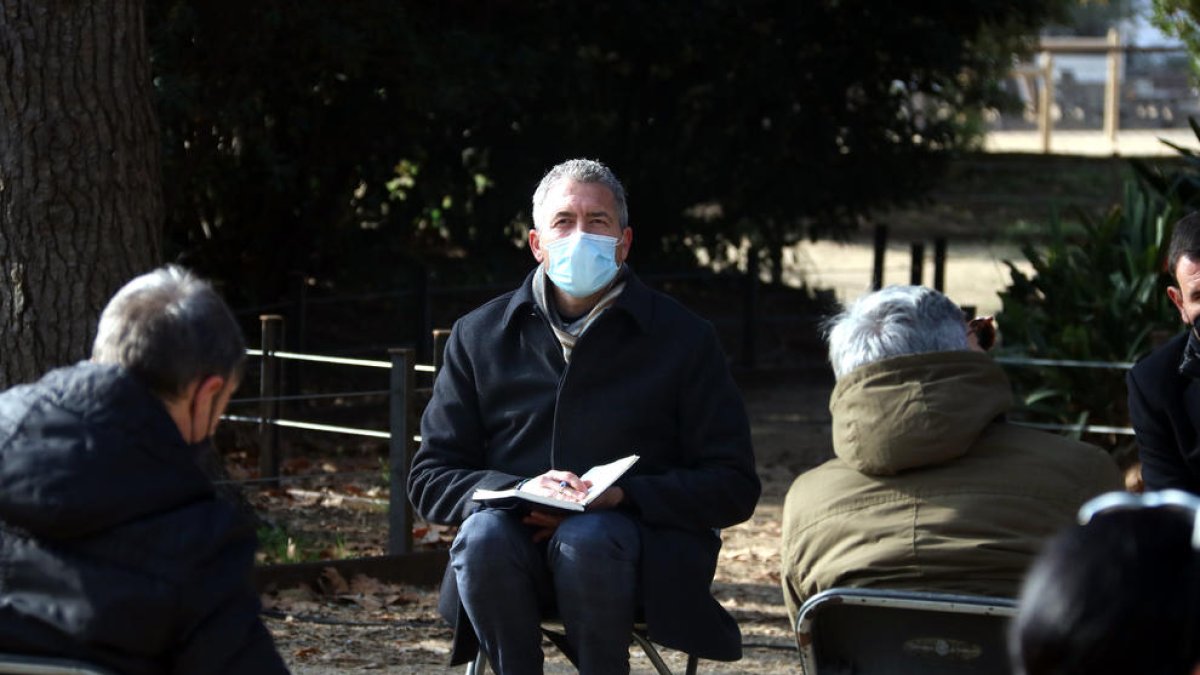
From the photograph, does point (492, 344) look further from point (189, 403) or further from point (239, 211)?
point (239, 211)

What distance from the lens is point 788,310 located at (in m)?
13.9

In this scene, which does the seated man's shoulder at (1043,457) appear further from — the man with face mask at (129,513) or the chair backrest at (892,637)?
the man with face mask at (129,513)

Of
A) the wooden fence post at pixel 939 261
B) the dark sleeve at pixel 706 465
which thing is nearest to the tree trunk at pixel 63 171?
the dark sleeve at pixel 706 465

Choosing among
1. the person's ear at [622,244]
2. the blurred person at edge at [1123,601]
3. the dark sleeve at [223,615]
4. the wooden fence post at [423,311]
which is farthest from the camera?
the wooden fence post at [423,311]

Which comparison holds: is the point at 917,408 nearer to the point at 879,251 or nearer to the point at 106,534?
the point at 106,534

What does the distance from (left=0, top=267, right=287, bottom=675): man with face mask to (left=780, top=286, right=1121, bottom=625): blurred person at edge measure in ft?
3.89

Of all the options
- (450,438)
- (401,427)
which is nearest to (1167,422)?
(450,438)

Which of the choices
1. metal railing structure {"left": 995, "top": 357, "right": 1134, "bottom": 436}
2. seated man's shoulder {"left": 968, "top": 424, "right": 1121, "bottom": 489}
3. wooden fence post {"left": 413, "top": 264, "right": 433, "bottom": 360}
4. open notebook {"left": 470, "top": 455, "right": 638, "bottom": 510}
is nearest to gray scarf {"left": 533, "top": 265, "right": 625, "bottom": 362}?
open notebook {"left": 470, "top": 455, "right": 638, "bottom": 510}

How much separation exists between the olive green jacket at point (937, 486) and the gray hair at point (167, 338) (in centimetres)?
123

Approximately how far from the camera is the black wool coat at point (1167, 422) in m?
4.04

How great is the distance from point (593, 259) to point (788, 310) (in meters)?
9.95

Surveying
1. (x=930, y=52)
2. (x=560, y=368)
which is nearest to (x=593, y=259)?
(x=560, y=368)

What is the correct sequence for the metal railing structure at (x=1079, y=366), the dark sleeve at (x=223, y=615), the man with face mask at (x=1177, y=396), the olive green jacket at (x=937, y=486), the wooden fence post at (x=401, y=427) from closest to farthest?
the dark sleeve at (x=223, y=615) → the olive green jacket at (x=937, y=486) → the man with face mask at (x=1177, y=396) → the wooden fence post at (x=401, y=427) → the metal railing structure at (x=1079, y=366)

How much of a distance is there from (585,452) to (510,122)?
7.59 metres
